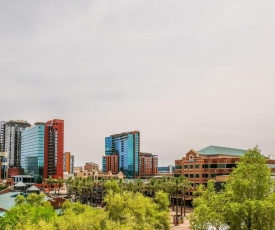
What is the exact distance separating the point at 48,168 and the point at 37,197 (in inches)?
4552

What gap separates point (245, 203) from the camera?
28.3 m

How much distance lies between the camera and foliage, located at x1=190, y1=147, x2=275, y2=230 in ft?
91.6

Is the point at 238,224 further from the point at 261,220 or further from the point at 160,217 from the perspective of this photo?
the point at 160,217

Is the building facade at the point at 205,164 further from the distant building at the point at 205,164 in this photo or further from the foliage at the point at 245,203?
the foliage at the point at 245,203

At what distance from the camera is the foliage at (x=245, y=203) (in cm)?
2792

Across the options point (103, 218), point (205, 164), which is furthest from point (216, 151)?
point (103, 218)

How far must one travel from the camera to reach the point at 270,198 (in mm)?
28469

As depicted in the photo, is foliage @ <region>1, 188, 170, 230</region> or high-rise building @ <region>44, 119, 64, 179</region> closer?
foliage @ <region>1, 188, 170, 230</region>

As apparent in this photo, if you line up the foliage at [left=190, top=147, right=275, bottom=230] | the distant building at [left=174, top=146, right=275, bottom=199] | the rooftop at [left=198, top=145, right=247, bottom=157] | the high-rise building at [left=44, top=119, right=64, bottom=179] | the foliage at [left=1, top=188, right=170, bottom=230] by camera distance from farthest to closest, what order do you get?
the high-rise building at [left=44, top=119, right=64, bottom=179] < the rooftop at [left=198, top=145, right=247, bottom=157] < the distant building at [left=174, top=146, right=275, bottom=199] < the foliage at [left=1, top=188, right=170, bottom=230] < the foliage at [left=190, top=147, right=275, bottom=230]

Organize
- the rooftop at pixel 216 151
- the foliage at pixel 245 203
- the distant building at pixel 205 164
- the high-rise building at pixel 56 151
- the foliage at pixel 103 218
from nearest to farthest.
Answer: the foliage at pixel 245 203 < the foliage at pixel 103 218 < the distant building at pixel 205 164 < the rooftop at pixel 216 151 < the high-rise building at pixel 56 151

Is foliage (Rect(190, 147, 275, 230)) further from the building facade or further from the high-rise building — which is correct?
the high-rise building

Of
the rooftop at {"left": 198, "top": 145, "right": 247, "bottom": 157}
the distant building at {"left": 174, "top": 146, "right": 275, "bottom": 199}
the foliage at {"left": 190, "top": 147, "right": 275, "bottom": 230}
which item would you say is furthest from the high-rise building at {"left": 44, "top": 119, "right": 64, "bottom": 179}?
the foliage at {"left": 190, "top": 147, "right": 275, "bottom": 230}

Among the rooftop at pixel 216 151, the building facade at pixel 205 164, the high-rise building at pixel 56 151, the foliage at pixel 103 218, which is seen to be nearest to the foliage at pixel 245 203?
the foliage at pixel 103 218

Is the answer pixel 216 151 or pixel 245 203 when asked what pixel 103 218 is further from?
pixel 216 151
